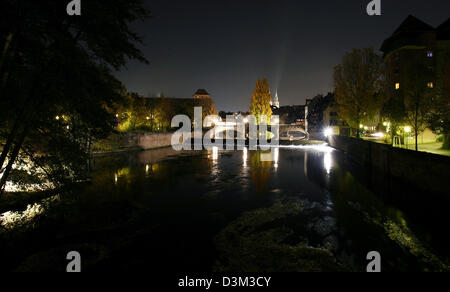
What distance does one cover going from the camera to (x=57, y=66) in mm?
6164

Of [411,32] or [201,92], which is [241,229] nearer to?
[411,32]

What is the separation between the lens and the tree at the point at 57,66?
234 inches

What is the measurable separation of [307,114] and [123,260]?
441 ft

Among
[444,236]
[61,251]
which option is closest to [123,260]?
[61,251]

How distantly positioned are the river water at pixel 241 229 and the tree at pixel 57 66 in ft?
8.09

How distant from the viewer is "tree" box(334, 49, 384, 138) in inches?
1526

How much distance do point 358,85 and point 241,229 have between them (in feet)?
128

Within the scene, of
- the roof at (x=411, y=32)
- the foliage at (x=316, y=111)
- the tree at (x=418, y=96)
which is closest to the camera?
the tree at (x=418, y=96)

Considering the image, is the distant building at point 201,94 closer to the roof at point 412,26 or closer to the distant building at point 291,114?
the distant building at point 291,114

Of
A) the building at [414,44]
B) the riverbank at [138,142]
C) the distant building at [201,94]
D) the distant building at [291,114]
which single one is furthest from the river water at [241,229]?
the distant building at [291,114]

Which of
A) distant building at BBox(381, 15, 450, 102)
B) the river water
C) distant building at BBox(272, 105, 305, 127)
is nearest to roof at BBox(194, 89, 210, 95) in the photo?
distant building at BBox(272, 105, 305, 127)

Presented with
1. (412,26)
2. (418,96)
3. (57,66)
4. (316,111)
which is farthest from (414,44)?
(316,111)

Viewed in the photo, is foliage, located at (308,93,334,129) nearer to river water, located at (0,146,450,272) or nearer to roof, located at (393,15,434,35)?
roof, located at (393,15,434,35)

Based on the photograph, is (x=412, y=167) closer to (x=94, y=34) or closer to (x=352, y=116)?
(x=94, y=34)
